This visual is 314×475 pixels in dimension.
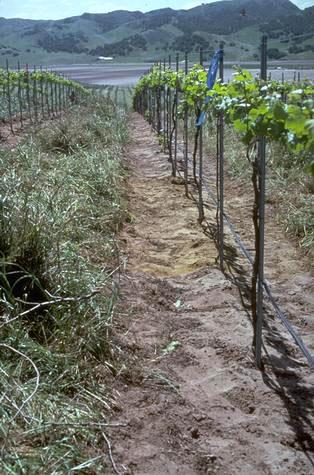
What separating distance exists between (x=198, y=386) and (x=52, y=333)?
0.92 metres

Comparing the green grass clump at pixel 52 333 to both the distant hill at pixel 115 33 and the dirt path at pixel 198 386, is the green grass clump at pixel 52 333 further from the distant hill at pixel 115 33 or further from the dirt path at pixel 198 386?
the distant hill at pixel 115 33

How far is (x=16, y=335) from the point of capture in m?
3.36

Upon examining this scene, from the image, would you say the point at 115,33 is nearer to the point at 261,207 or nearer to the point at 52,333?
the point at 261,207

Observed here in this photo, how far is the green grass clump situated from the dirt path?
19 cm

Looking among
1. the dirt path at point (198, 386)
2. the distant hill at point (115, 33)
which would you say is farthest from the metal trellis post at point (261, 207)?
the distant hill at point (115, 33)

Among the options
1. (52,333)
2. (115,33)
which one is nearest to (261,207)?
(52,333)

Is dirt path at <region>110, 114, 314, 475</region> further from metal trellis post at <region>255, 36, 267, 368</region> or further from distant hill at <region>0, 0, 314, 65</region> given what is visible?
distant hill at <region>0, 0, 314, 65</region>

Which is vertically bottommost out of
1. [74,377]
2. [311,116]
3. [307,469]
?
[307,469]

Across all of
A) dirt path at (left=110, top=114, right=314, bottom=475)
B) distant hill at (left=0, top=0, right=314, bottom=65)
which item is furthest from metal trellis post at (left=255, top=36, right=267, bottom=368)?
distant hill at (left=0, top=0, right=314, bottom=65)

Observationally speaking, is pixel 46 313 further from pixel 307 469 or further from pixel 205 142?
pixel 205 142

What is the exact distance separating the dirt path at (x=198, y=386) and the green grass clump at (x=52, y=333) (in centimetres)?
19

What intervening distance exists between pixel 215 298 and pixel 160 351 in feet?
3.33

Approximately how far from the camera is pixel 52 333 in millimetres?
3658

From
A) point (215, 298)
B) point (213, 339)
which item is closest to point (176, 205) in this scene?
point (215, 298)
